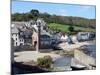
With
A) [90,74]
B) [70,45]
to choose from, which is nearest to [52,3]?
[70,45]

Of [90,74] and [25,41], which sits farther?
[90,74]

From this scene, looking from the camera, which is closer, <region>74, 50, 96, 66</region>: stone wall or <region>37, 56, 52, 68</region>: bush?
<region>37, 56, 52, 68</region>: bush

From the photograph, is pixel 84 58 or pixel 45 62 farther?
pixel 84 58

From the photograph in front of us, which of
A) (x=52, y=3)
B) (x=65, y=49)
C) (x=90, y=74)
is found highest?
(x=52, y=3)

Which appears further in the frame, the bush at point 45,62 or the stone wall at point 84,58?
the stone wall at point 84,58

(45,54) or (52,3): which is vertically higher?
(52,3)

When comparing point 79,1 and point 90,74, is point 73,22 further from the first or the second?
Answer: point 90,74
